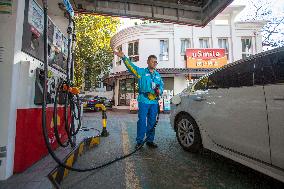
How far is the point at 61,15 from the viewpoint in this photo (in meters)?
4.78

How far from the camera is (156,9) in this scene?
234 inches

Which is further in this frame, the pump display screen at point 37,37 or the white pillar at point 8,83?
the pump display screen at point 37,37

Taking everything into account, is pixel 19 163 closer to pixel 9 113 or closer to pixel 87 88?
pixel 9 113

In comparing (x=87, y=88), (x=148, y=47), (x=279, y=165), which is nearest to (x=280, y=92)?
(x=279, y=165)

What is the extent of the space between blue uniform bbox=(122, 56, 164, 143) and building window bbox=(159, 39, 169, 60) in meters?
16.3

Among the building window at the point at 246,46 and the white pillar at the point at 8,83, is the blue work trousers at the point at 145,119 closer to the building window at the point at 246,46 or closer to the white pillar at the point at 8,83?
the white pillar at the point at 8,83

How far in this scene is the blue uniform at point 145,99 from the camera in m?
4.94

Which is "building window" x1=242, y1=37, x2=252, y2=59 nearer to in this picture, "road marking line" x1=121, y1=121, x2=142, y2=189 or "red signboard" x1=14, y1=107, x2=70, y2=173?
"road marking line" x1=121, y1=121, x2=142, y2=189

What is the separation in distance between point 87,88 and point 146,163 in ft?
132

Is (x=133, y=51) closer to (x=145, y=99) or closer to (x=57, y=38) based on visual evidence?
(x=145, y=99)

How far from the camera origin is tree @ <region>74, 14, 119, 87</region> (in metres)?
24.1

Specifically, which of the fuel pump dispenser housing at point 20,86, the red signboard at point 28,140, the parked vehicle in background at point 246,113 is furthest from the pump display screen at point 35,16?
the parked vehicle in background at point 246,113

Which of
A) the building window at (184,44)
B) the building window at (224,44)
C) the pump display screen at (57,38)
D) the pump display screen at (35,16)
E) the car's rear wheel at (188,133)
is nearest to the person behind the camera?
the pump display screen at (35,16)

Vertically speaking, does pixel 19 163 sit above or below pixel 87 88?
below
